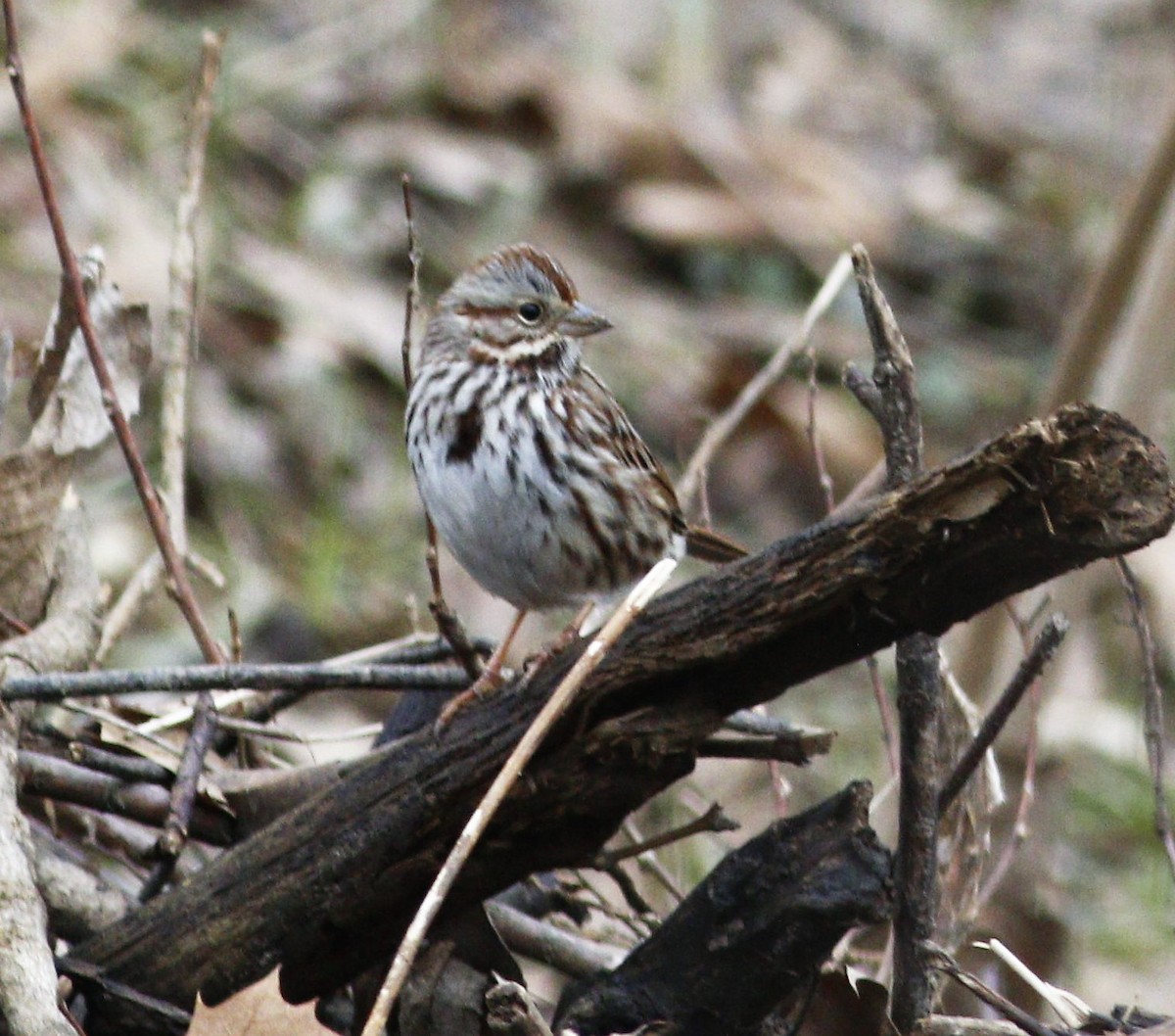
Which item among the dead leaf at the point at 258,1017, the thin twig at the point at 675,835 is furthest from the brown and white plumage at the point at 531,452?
the dead leaf at the point at 258,1017

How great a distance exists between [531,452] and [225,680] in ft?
2.82

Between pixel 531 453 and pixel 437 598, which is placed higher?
pixel 531 453

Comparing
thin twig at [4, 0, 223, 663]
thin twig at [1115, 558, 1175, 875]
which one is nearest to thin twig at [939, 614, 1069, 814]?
thin twig at [1115, 558, 1175, 875]

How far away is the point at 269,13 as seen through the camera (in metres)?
8.02

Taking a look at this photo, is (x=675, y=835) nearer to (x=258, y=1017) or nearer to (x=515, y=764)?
(x=515, y=764)

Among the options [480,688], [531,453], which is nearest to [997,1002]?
[480,688]

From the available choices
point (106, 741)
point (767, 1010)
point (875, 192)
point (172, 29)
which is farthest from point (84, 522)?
point (875, 192)

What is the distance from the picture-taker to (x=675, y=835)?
3.14m

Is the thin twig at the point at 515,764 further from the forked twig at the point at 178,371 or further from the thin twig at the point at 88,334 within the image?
the forked twig at the point at 178,371

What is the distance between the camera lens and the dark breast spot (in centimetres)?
354

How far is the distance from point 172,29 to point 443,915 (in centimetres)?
553

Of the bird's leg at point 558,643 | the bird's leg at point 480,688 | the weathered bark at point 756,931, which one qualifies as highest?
the bird's leg at point 558,643

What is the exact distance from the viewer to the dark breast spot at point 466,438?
3537 mm

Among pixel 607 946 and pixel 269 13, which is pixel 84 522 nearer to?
pixel 607 946
